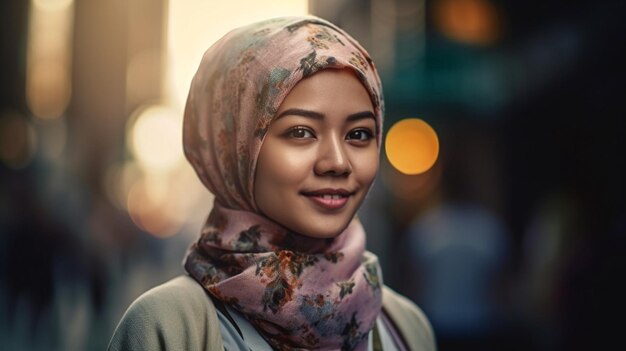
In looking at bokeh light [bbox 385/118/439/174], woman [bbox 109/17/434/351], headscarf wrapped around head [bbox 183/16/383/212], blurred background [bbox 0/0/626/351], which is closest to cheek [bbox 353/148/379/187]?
woman [bbox 109/17/434/351]

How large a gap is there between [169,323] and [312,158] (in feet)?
1.62

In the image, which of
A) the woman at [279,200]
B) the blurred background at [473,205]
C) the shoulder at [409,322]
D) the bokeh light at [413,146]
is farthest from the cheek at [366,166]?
the bokeh light at [413,146]

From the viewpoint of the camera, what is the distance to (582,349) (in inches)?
187

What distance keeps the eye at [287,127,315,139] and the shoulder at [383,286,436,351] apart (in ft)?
2.10

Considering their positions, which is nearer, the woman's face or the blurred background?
the woman's face

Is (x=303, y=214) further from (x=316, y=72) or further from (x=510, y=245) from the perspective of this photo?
(x=510, y=245)

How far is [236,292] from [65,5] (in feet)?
50.5

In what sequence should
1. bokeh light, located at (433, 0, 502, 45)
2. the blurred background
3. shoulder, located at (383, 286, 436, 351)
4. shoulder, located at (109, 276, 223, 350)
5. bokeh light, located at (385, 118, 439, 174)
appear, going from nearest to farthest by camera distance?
shoulder, located at (109, 276, 223, 350) → shoulder, located at (383, 286, 436, 351) → the blurred background → bokeh light, located at (433, 0, 502, 45) → bokeh light, located at (385, 118, 439, 174)

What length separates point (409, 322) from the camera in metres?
2.04

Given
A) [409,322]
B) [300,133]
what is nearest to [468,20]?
[409,322]

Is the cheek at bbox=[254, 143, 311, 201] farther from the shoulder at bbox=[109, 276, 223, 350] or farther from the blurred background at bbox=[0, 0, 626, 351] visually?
the blurred background at bbox=[0, 0, 626, 351]

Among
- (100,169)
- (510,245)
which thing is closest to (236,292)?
(510,245)

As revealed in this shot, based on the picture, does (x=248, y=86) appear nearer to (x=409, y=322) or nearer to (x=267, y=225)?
(x=267, y=225)

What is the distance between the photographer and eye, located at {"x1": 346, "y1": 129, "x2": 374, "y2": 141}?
5.64 feet
